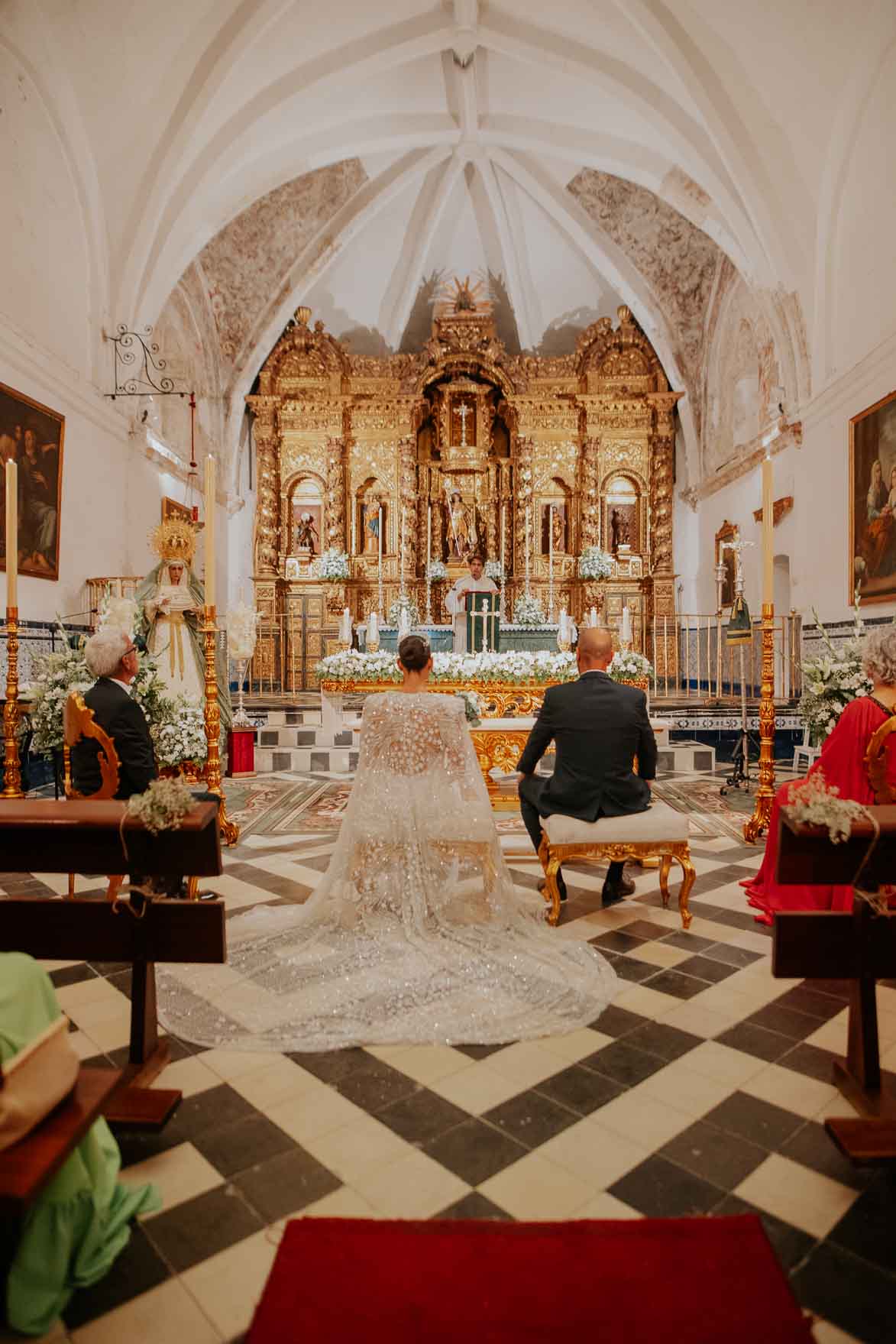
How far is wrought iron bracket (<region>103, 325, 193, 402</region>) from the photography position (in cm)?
1122

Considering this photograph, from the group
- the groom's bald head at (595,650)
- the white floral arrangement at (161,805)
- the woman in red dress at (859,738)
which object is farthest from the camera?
the groom's bald head at (595,650)

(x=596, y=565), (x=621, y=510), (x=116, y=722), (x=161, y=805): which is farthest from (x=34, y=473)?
(x=621, y=510)

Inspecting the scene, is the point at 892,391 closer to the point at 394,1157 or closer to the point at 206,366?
the point at 394,1157

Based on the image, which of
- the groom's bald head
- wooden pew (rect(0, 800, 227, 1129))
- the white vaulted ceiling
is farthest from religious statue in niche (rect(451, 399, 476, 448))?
wooden pew (rect(0, 800, 227, 1129))

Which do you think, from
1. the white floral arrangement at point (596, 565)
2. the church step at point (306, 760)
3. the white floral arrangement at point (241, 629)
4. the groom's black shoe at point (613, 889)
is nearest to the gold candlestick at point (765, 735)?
→ the groom's black shoe at point (613, 889)

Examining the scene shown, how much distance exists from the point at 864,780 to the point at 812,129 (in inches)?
408

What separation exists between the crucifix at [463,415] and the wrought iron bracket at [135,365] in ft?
21.8

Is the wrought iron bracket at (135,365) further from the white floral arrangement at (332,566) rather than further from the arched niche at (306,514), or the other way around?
the white floral arrangement at (332,566)

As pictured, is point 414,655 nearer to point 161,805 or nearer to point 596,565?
point 161,805

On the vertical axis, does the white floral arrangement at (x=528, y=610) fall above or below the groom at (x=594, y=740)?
above

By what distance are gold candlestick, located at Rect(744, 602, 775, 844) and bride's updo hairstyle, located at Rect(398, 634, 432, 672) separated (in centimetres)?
281

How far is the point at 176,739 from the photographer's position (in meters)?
5.74

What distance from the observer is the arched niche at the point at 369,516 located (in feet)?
56.6

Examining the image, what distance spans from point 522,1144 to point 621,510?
52.9 feet
